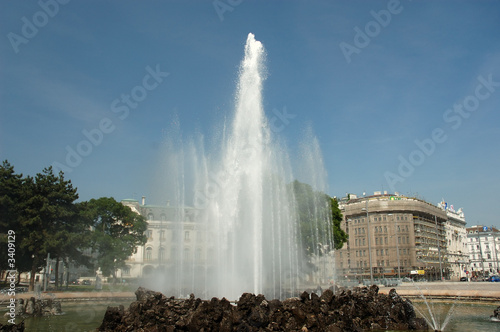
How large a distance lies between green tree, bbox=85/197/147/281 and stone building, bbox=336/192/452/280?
53113 mm

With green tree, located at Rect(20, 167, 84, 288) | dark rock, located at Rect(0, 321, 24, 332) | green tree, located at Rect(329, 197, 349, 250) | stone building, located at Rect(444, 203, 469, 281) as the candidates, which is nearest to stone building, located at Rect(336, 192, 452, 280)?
stone building, located at Rect(444, 203, 469, 281)

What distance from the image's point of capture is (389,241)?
323ft

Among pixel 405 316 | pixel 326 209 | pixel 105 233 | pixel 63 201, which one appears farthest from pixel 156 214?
pixel 405 316

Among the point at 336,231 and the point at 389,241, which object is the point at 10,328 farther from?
the point at 389,241

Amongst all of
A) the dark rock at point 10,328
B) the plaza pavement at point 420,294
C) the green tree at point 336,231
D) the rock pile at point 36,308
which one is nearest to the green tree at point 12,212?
the plaza pavement at point 420,294

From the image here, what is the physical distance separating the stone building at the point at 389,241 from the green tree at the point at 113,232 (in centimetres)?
5311

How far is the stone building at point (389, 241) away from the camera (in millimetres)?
97125

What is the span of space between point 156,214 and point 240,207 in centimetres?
6142

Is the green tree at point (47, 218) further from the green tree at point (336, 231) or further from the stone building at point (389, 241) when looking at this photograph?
the stone building at point (389, 241)

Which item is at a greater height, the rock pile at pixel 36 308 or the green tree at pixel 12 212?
the green tree at pixel 12 212

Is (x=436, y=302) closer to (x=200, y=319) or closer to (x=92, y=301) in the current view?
(x=200, y=319)

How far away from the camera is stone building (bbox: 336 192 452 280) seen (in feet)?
319

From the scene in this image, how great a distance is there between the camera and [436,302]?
34625 mm

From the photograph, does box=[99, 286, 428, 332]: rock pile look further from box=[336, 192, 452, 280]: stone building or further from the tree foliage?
box=[336, 192, 452, 280]: stone building
